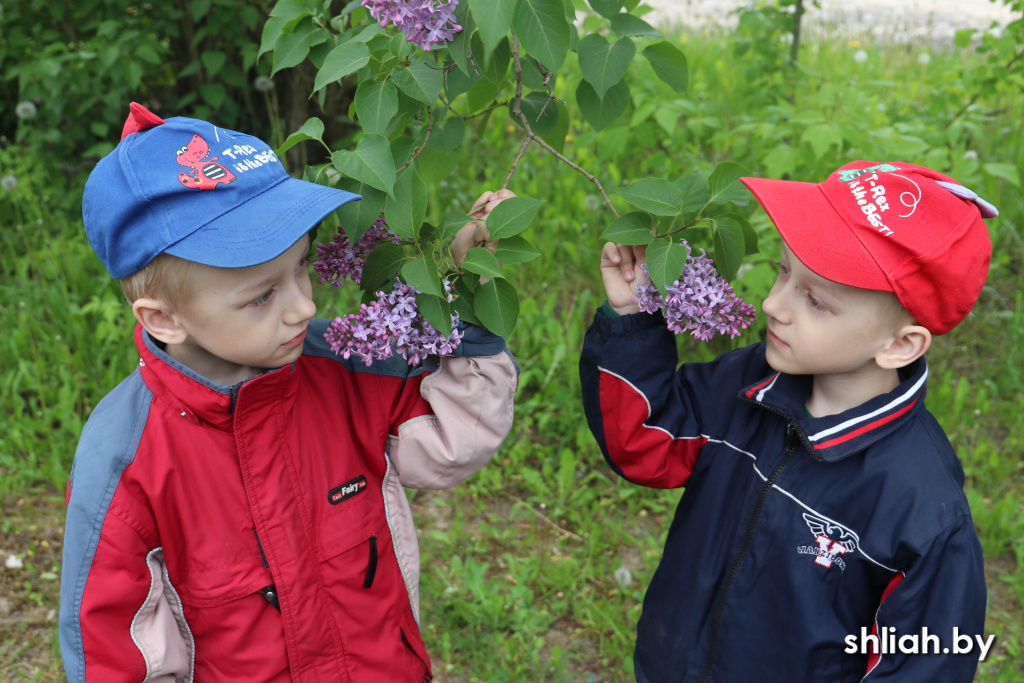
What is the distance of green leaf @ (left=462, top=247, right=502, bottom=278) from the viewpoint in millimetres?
1363

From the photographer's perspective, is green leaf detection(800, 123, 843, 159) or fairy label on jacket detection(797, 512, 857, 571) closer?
fairy label on jacket detection(797, 512, 857, 571)

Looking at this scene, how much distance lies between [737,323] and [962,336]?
2.74 meters

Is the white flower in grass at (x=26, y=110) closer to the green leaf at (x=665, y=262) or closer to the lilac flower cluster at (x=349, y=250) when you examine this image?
the lilac flower cluster at (x=349, y=250)

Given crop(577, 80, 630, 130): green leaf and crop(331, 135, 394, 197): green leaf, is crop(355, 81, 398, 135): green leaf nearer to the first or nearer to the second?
crop(331, 135, 394, 197): green leaf

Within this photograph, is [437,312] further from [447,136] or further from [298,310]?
[447,136]

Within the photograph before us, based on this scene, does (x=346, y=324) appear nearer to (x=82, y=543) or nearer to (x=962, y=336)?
(x=82, y=543)

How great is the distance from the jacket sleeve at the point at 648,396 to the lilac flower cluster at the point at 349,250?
49cm

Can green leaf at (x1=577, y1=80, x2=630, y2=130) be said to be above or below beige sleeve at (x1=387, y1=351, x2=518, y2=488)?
above

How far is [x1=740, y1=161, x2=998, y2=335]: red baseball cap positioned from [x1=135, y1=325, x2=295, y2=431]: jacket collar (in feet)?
3.23

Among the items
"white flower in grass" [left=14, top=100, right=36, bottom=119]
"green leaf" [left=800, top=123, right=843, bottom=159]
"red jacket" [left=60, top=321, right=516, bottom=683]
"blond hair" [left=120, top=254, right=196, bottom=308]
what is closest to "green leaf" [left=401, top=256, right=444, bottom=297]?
"red jacket" [left=60, top=321, right=516, bottom=683]

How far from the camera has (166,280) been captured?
1.43 metres

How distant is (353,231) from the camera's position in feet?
4.65

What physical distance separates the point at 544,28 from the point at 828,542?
3.54 feet

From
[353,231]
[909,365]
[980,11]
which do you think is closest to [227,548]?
[353,231]
